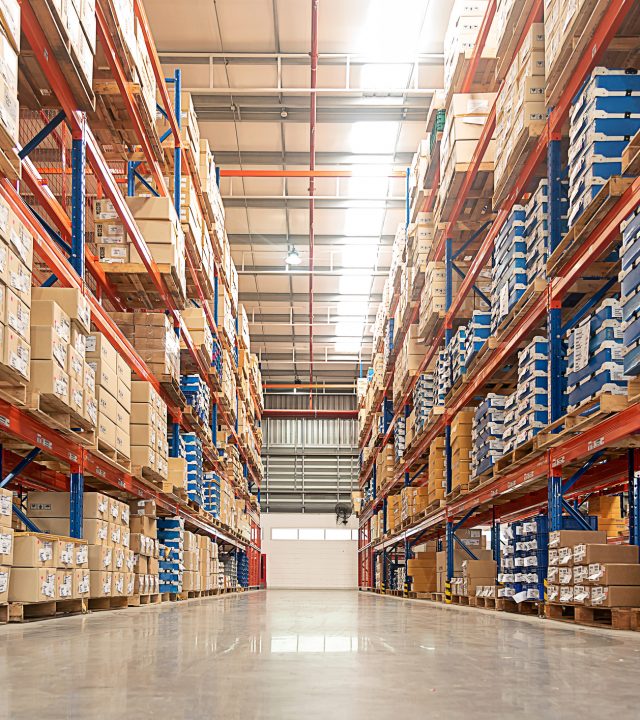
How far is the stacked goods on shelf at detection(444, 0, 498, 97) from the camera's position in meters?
9.27

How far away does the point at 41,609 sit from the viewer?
609 cm

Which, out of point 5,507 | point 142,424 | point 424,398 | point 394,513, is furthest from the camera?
point 394,513

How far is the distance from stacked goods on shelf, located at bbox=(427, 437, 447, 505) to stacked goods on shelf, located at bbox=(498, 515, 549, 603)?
10.4ft

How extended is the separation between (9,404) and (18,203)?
1235mm

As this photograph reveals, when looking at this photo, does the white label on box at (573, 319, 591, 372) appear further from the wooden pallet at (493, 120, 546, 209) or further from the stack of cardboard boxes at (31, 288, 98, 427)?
the stack of cardboard boxes at (31, 288, 98, 427)

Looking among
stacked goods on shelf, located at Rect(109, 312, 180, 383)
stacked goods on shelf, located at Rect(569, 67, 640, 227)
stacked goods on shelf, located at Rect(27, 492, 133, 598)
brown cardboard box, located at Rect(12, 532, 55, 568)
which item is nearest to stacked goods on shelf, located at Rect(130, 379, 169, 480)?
stacked goods on shelf, located at Rect(109, 312, 180, 383)

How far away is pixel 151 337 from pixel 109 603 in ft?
10.0

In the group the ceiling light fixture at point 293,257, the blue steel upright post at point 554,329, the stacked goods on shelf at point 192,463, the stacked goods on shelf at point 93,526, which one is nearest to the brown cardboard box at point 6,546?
the stacked goods on shelf at point 93,526

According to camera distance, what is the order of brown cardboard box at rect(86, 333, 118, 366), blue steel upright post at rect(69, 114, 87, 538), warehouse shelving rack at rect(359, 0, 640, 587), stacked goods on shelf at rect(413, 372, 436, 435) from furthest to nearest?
stacked goods on shelf at rect(413, 372, 436, 435) < brown cardboard box at rect(86, 333, 118, 366) < blue steel upright post at rect(69, 114, 87, 538) < warehouse shelving rack at rect(359, 0, 640, 587)

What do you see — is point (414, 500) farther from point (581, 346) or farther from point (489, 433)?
point (581, 346)

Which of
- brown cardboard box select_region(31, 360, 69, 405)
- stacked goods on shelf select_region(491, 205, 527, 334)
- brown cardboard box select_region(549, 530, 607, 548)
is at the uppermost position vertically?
stacked goods on shelf select_region(491, 205, 527, 334)

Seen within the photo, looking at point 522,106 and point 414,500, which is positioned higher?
point 522,106

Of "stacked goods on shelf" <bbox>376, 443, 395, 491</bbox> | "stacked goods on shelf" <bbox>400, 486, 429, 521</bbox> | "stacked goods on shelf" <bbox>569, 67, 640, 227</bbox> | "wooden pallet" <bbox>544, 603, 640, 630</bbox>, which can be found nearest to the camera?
"wooden pallet" <bbox>544, 603, 640, 630</bbox>

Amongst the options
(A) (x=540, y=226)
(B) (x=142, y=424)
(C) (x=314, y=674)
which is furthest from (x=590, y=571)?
(B) (x=142, y=424)
